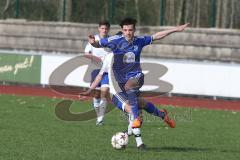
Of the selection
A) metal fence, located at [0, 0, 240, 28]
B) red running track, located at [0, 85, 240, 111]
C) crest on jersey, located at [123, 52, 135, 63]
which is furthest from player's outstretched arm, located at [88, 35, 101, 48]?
metal fence, located at [0, 0, 240, 28]

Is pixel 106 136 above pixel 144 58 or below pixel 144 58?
below

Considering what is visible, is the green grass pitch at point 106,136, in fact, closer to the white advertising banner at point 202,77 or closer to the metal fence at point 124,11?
the white advertising banner at point 202,77

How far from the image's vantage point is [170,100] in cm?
2589

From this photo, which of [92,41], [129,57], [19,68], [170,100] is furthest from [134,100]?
[19,68]

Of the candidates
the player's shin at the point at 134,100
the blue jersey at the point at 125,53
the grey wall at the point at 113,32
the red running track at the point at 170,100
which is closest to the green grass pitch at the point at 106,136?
the player's shin at the point at 134,100

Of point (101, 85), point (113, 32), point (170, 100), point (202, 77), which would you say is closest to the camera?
point (101, 85)

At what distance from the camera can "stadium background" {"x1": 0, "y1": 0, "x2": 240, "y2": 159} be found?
16125 millimetres

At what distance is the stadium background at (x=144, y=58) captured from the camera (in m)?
16.1

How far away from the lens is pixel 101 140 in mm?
13625

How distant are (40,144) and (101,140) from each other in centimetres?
141

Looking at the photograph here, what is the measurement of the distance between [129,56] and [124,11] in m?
23.9

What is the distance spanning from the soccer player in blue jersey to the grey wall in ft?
56.4

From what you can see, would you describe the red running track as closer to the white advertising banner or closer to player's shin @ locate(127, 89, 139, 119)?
the white advertising banner

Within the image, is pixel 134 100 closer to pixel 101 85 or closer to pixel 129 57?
pixel 129 57
